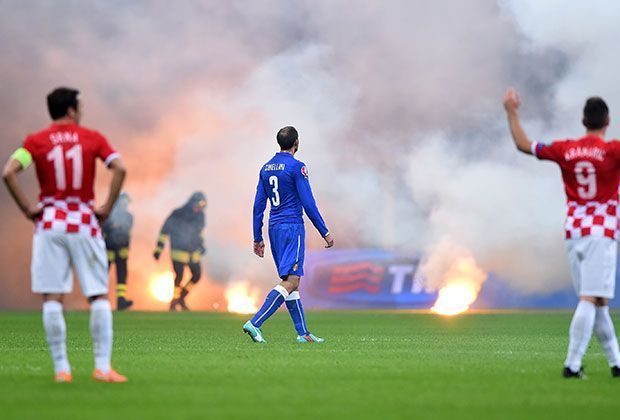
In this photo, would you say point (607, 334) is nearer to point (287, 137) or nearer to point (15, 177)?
point (15, 177)

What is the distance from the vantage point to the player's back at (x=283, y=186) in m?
13.2

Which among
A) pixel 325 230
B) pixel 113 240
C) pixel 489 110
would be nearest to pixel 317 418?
pixel 325 230

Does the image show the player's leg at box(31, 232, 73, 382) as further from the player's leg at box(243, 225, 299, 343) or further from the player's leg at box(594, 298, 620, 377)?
the player's leg at box(243, 225, 299, 343)

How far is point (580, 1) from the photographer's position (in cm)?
3173

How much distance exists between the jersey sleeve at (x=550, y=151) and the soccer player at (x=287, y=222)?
4523 millimetres

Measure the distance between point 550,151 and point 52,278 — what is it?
350cm

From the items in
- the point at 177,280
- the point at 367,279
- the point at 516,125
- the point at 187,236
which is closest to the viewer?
the point at 516,125

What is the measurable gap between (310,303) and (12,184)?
21769 mm

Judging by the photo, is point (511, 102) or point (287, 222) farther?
point (287, 222)

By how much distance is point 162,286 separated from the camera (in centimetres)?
2962

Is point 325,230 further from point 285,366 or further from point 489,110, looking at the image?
point 489,110

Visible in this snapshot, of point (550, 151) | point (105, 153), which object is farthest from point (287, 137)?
point (105, 153)

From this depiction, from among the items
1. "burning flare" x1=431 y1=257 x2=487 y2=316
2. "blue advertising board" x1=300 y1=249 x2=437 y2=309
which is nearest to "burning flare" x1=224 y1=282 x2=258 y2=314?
"blue advertising board" x1=300 y1=249 x2=437 y2=309

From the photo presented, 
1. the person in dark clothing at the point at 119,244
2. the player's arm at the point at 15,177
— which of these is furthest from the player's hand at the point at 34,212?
the person in dark clothing at the point at 119,244
